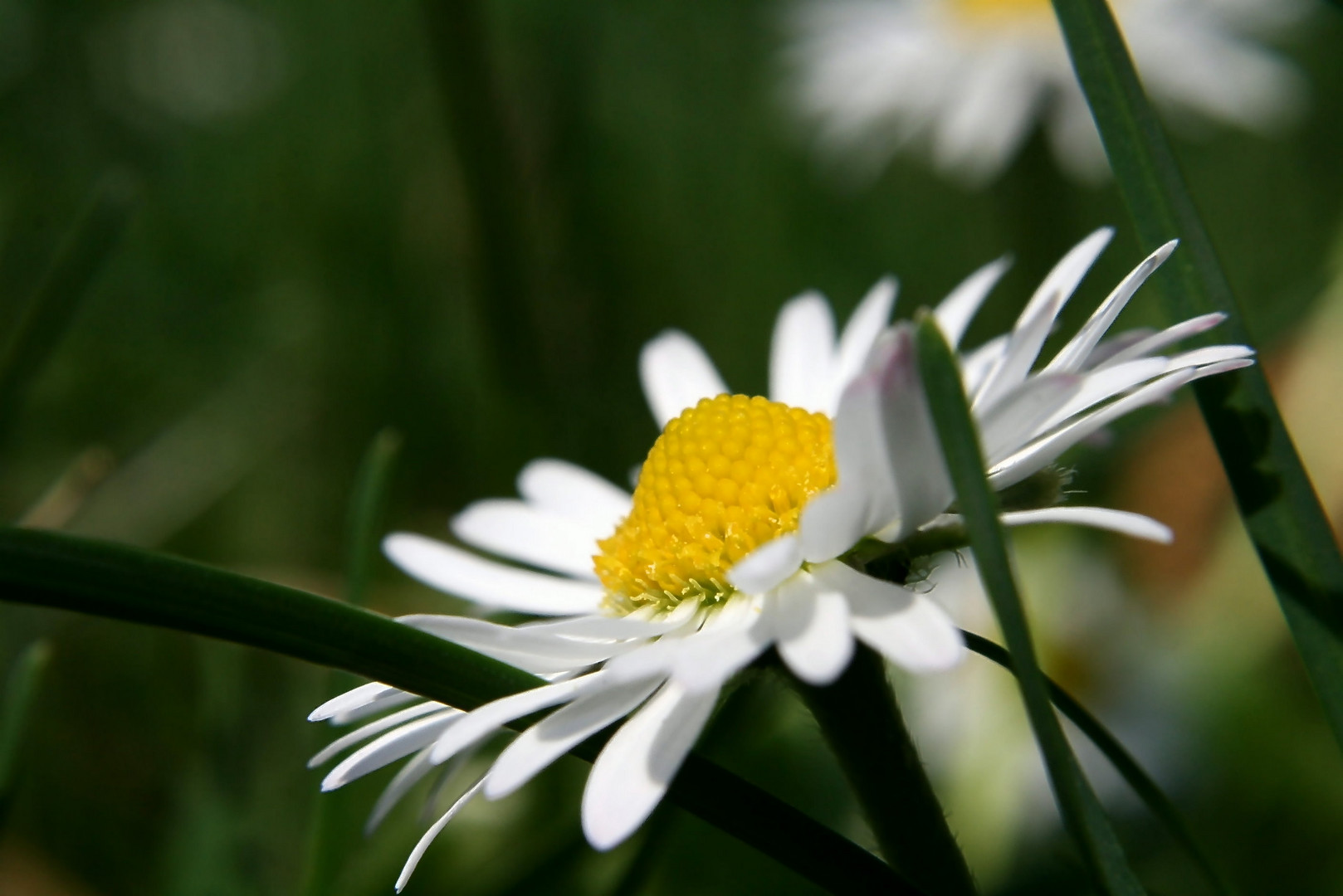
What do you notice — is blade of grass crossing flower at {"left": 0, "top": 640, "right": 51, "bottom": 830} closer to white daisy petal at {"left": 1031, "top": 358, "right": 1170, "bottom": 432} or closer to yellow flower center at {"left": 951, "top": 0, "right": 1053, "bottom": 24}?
white daisy petal at {"left": 1031, "top": 358, "right": 1170, "bottom": 432}

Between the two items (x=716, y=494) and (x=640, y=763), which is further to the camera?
(x=716, y=494)

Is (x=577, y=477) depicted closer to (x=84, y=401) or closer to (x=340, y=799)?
(x=340, y=799)

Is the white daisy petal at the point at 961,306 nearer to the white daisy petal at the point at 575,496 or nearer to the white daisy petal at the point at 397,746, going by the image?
the white daisy petal at the point at 575,496

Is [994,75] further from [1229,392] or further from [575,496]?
[1229,392]

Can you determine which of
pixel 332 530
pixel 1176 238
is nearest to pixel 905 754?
pixel 1176 238

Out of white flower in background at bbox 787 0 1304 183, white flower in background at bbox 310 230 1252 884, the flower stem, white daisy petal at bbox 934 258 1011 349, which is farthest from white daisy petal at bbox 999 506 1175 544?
white flower in background at bbox 787 0 1304 183

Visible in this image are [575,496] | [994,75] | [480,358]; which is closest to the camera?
[575,496]

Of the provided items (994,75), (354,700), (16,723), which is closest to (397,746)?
(354,700)
